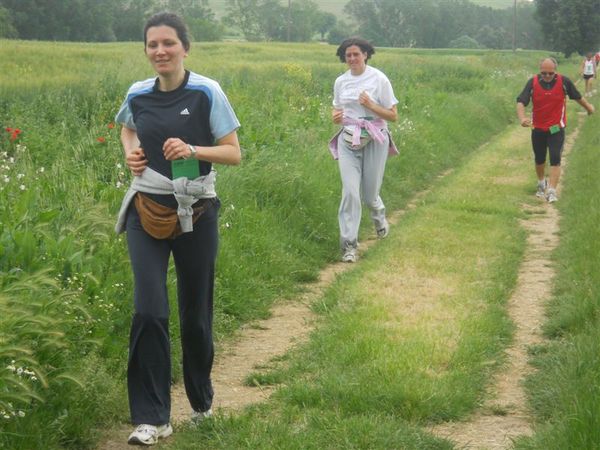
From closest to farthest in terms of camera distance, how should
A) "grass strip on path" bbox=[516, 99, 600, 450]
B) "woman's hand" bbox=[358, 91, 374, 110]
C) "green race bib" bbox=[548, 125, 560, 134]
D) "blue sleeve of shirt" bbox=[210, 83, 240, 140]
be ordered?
"grass strip on path" bbox=[516, 99, 600, 450]
"blue sleeve of shirt" bbox=[210, 83, 240, 140]
"woman's hand" bbox=[358, 91, 374, 110]
"green race bib" bbox=[548, 125, 560, 134]

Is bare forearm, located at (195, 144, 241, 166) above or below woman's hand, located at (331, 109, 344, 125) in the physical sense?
above

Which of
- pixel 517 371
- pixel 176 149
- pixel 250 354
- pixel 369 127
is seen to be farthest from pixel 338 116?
pixel 176 149

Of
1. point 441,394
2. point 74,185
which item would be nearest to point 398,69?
point 74,185

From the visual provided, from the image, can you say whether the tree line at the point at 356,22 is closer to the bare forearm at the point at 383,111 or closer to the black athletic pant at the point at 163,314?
the bare forearm at the point at 383,111

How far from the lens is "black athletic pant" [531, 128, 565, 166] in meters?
14.9

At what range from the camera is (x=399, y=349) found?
698cm

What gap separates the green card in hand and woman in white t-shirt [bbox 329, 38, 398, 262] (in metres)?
5.27

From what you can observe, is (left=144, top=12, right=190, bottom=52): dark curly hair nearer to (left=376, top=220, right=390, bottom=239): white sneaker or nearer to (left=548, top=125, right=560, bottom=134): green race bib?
(left=376, top=220, right=390, bottom=239): white sneaker

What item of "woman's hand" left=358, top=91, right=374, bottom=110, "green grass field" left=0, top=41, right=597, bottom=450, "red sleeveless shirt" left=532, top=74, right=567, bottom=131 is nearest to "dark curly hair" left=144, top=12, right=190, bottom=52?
"green grass field" left=0, top=41, right=597, bottom=450

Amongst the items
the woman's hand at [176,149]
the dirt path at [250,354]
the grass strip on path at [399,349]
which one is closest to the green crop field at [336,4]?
the grass strip on path at [399,349]

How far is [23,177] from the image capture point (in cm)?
847

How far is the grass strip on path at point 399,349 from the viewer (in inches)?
219

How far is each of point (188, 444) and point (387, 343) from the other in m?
2.02

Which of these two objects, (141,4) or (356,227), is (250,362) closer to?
(356,227)
